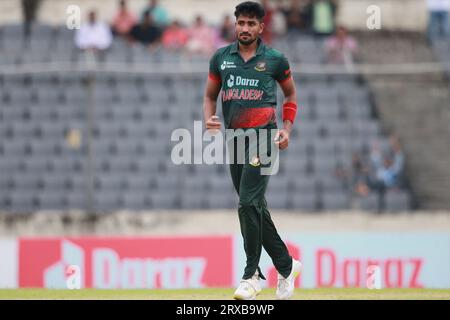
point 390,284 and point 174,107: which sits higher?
point 174,107

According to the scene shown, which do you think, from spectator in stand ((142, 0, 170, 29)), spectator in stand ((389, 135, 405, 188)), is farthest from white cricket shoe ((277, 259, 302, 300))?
spectator in stand ((142, 0, 170, 29))

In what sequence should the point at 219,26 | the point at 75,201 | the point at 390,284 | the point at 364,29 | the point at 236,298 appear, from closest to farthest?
the point at 236,298 → the point at 390,284 → the point at 75,201 → the point at 219,26 → the point at 364,29

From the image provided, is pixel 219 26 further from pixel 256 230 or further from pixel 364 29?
pixel 256 230

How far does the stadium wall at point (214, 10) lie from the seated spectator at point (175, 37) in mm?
3061

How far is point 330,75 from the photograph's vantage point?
18.9 metres

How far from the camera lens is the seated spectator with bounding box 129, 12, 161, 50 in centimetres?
2083

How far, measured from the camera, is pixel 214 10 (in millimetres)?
24562

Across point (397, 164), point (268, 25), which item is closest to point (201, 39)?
point (268, 25)

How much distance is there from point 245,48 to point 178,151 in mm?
9113

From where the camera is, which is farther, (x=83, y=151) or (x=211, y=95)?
(x=83, y=151)

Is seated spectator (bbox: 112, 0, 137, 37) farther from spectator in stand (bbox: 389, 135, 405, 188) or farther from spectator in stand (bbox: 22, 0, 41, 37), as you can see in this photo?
spectator in stand (bbox: 389, 135, 405, 188)

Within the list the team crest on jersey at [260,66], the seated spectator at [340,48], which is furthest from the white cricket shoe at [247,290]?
the seated spectator at [340,48]

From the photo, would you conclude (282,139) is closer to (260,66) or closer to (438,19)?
(260,66)

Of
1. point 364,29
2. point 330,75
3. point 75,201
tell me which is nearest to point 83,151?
point 75,201
